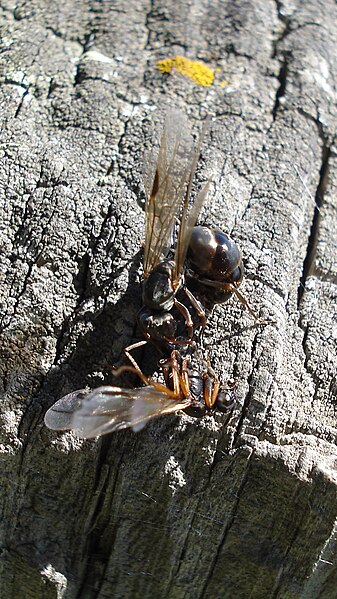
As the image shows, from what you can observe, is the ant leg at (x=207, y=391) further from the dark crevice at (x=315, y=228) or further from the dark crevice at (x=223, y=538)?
the dark crevice at (x=315, y=228)

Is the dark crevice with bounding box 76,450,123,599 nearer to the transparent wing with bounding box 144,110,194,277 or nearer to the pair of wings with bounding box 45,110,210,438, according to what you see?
the pair of wings with bounding box 45,110,210,438

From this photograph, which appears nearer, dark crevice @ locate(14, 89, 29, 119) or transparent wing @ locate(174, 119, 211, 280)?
transparent wing @ locate(174, 119, 211, 280)

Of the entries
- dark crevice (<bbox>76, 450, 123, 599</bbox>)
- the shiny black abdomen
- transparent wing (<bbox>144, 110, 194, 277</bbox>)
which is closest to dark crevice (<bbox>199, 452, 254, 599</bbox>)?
dark crevice (<bbox>76, 450, 123, 599</bbox>)

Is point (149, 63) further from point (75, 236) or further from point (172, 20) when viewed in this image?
point (75, 236)

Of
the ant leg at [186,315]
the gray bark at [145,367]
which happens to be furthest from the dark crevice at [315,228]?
the ant leg at [186,315]

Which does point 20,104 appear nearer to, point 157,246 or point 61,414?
point 157,246

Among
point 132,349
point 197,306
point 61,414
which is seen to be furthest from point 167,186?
point 61,414
